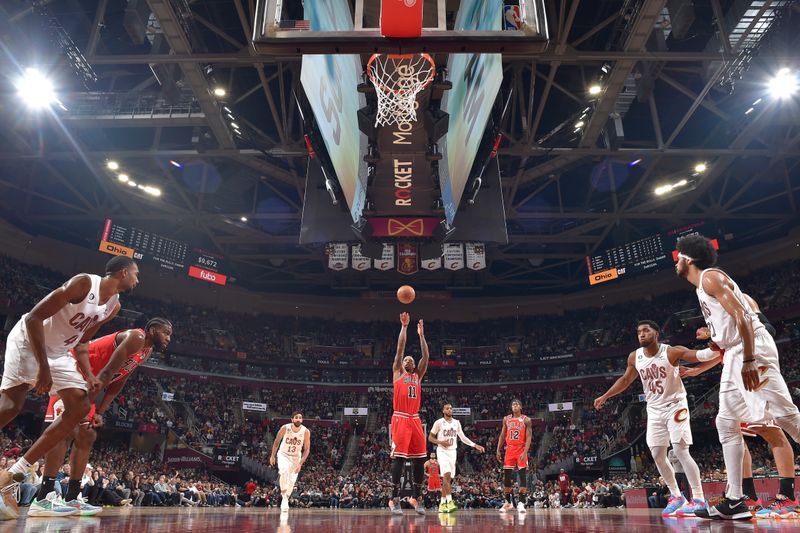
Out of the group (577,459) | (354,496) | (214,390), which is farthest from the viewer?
(214,390)

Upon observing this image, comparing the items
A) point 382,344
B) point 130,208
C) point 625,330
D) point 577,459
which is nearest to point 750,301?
point 577,459

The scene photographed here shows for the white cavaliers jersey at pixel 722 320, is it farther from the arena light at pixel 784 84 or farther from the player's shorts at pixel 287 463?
the arena light at pixel 784 84

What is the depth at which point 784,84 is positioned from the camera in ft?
45.2

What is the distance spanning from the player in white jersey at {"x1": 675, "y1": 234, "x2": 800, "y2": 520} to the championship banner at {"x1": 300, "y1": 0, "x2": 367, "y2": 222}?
4.79 metres

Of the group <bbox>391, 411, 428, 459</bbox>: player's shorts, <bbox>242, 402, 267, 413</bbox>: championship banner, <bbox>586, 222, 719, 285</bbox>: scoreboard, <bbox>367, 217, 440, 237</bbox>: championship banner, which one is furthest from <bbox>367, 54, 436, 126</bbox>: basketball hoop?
<bbox>242, 402, 267, 413</bbox>: championship banner

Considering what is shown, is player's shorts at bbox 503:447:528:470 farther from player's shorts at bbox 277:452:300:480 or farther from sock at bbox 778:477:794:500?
sock at bbox 778:477:794:500

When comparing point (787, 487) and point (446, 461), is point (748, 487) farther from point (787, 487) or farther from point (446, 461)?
point (446, 461)

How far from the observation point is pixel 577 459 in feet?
81.4

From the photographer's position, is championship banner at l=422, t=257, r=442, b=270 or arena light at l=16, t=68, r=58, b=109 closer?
arena light at l=16, t=68, r=58, b=109

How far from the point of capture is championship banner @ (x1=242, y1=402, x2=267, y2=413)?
28.5 metres

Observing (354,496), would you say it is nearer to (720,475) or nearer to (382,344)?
(720,475)

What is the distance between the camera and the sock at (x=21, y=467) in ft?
14.8

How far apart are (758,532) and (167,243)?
2305 centimetres

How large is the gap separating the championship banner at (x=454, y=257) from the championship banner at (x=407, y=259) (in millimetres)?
977
